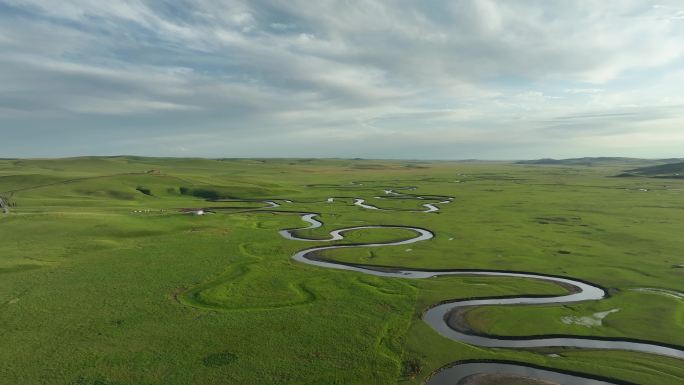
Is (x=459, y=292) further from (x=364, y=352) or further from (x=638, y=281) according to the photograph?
(x=638, y=281)

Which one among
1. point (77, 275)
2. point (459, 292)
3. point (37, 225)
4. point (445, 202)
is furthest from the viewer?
point (445, 202)

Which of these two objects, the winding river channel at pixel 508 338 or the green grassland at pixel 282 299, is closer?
the winding river channel at pixel 508 338

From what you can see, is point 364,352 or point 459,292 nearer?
point 364,352

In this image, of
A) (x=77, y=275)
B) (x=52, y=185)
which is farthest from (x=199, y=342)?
(x=52, y=185)

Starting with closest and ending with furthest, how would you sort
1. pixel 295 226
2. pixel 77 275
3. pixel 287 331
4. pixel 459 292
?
pixel 287 331
pixel 459 292
pixel 77 275
pixel 295 226

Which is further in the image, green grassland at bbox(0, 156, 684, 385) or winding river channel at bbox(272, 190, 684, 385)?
green grassland at bbox(0, 156, 684, 385)

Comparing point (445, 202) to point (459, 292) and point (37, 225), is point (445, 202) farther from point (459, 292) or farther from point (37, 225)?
point (37, 225)

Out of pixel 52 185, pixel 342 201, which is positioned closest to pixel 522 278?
pixel 342 201

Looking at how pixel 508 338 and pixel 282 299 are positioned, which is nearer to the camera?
pixel 508 338

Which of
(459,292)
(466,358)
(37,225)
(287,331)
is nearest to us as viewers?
(466,358)
